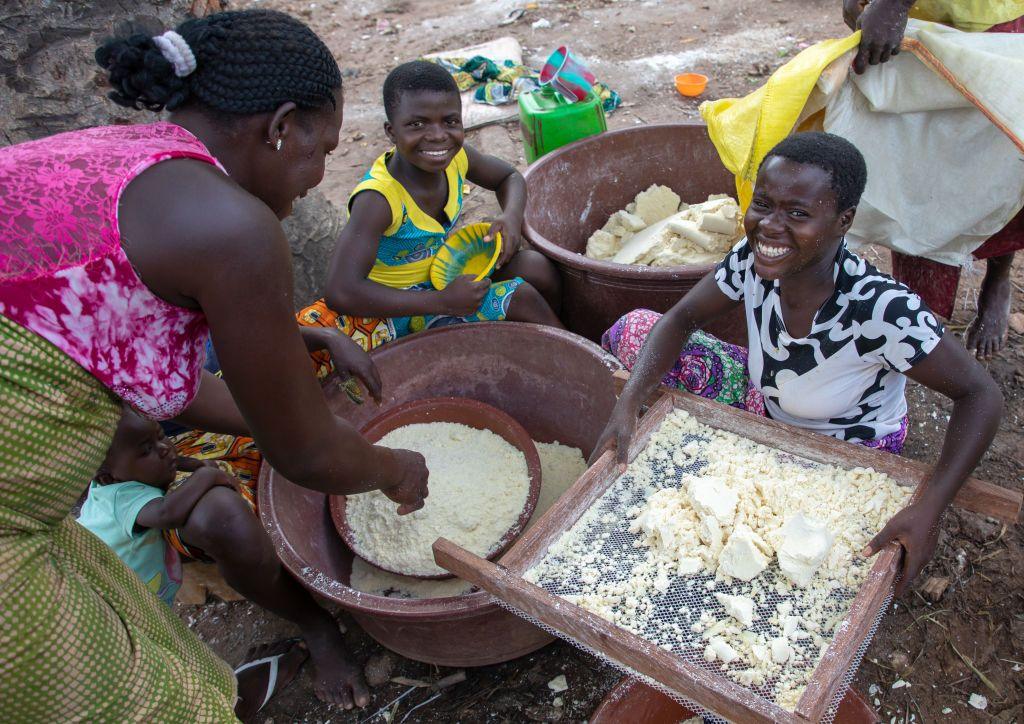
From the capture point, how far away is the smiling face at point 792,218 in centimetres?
157

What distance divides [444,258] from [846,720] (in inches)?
74.1

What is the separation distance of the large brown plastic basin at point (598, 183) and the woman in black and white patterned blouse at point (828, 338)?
898mm

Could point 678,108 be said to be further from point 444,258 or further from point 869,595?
point 869,595

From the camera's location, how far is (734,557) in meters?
1.45

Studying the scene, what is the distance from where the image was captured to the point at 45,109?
8.72 ft

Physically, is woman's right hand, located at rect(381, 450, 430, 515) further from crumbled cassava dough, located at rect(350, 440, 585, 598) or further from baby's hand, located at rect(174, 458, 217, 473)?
baby's hand, located at rect(174, 458, 217, 473)

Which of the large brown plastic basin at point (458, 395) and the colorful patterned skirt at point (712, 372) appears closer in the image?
the large brown plastic basin at point (458, 395)

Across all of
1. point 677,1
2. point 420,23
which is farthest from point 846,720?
point 420,23

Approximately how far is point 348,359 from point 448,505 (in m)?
0.54

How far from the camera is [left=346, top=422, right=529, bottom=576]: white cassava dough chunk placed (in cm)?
207

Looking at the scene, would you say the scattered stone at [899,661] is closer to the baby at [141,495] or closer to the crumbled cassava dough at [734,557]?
the crumbled cassava dough at [734,557]

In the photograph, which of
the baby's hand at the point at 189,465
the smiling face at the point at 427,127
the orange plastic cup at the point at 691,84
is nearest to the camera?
the baby's hand at the point at 189,465

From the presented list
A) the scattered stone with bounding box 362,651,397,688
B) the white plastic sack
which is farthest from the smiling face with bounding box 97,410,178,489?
the white plastic sack

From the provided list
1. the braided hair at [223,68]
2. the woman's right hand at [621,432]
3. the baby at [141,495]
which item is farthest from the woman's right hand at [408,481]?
the braided hair at [223,68]
